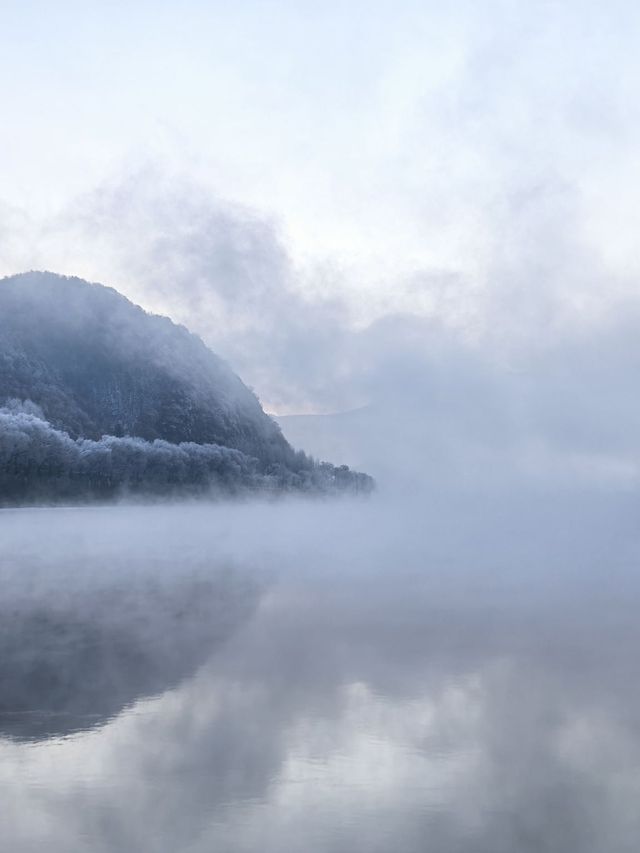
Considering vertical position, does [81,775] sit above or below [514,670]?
below

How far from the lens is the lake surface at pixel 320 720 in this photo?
41.8ft

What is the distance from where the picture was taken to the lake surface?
12750 mm

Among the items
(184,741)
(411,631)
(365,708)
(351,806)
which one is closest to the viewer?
(351,806)

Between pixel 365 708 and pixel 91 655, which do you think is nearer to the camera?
pixel 365 708

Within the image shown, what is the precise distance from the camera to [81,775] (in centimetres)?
1452

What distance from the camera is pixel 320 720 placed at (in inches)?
714

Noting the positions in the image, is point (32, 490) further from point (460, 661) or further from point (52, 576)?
point (460, 661)

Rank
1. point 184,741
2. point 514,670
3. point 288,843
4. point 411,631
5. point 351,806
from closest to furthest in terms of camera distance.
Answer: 1. point 288,843
2. point 351,806
3. point 184,741
4. point 514,670
5. point 411,631

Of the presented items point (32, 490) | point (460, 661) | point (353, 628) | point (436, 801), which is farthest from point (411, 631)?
point (32, 490)

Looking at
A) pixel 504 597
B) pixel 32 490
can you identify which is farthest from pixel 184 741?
pixel 32 490

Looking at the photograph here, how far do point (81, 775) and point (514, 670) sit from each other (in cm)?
1155

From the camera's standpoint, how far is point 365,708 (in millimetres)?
19094

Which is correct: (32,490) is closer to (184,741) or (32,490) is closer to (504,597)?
(504,597)

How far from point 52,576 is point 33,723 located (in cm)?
3082
